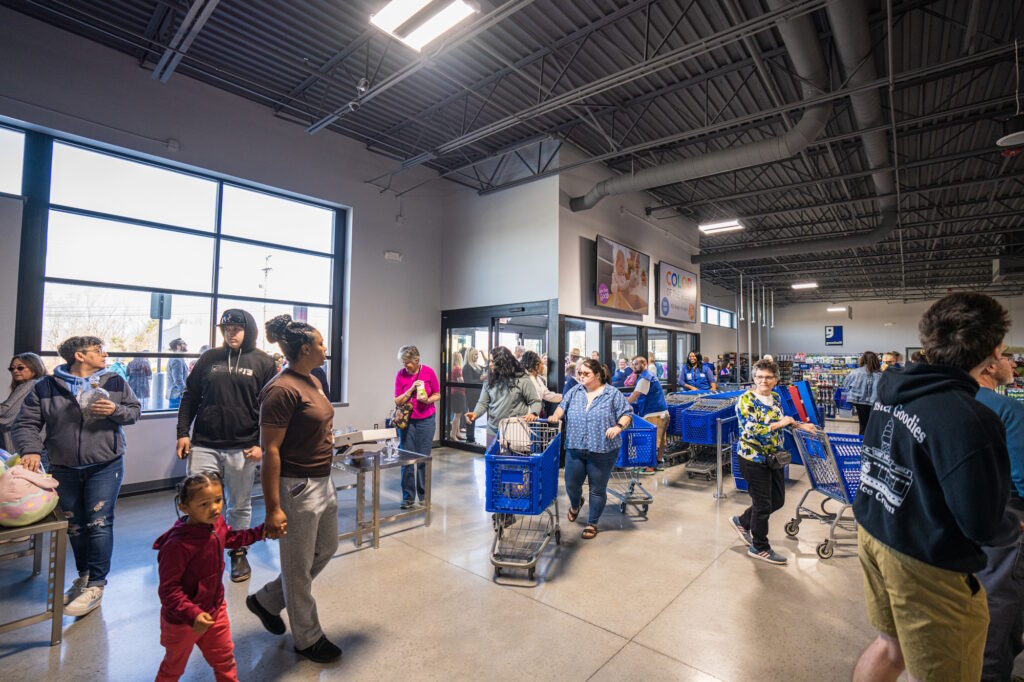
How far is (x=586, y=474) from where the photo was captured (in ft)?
14.7

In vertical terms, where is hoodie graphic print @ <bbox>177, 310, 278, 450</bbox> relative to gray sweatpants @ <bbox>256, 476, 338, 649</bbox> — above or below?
above

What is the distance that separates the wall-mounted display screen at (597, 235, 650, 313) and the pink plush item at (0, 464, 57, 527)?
713 cm

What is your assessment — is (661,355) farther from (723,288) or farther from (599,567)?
(723,288)

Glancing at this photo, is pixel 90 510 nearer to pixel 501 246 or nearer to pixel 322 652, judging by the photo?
pixel 322 652

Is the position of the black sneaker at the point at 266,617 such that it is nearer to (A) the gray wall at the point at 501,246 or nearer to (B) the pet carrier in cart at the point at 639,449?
(B) the pet carrier in cart at the point at 639,449

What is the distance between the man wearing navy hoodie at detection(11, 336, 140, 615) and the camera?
9.62 ft

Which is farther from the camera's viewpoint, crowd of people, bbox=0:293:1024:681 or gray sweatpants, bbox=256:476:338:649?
A: gray sweatpants, bbox=256:476:338:649

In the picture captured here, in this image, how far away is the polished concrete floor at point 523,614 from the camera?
2428 millimetres

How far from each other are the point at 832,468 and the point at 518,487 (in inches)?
106

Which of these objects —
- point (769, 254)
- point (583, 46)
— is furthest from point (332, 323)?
point (769, 254)

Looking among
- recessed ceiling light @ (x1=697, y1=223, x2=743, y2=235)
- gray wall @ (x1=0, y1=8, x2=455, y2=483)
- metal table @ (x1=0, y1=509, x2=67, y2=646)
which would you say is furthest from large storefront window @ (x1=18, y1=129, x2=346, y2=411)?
recessed ceiling light @ (x1=697, y1=223, x2=743, y2=235)

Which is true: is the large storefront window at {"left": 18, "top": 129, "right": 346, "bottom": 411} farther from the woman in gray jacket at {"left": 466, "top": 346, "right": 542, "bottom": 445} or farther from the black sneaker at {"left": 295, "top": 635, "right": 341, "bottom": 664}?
the black sneaker at {"left": 295, "top": 635, "right": 341, "bottom": 664}

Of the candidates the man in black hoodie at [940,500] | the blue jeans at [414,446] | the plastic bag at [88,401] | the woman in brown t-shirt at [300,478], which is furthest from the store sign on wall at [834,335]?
the plastic bag at [88,401]

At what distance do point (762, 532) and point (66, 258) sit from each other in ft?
25.0
